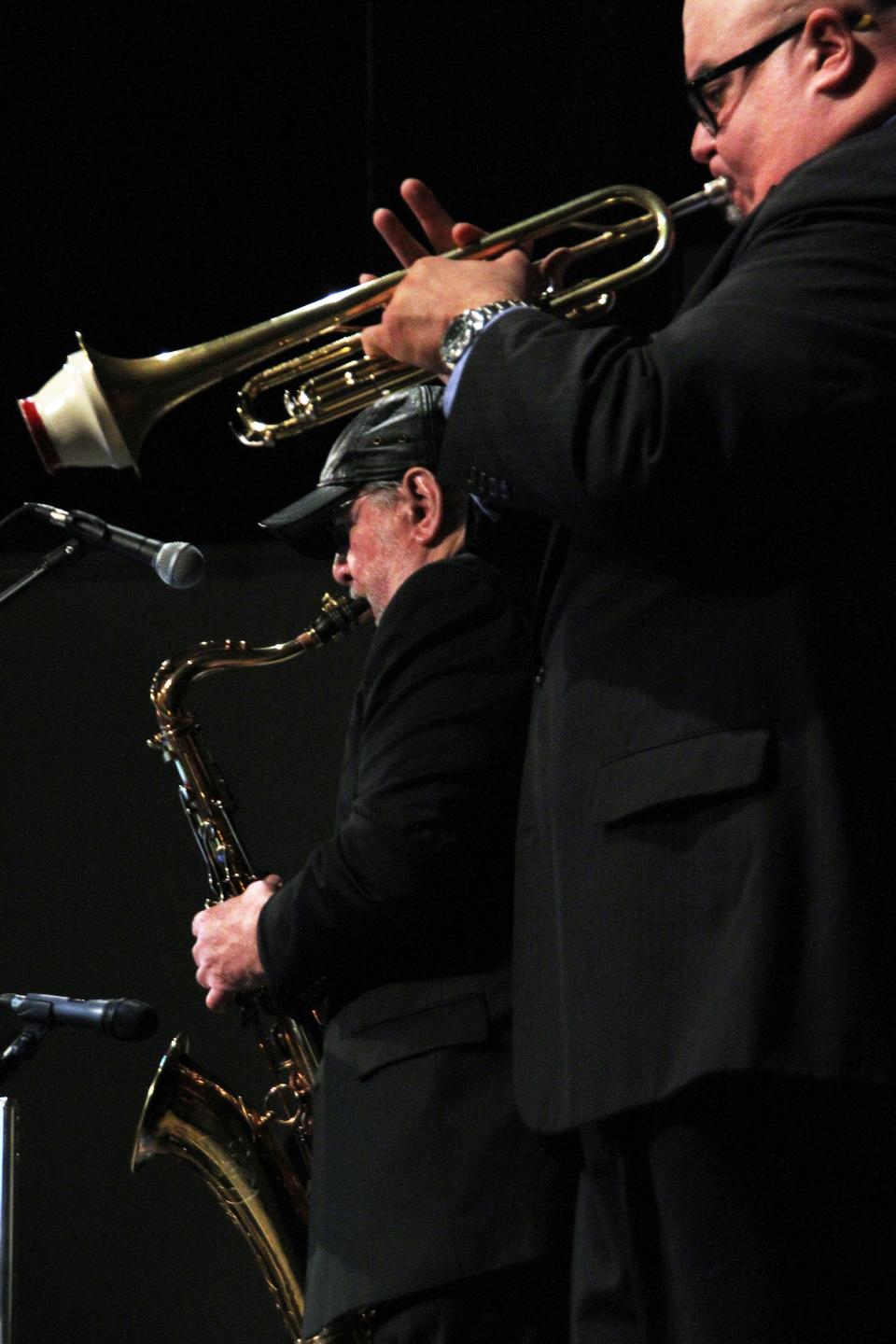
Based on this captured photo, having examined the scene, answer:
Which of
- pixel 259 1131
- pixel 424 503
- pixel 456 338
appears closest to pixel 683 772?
pixel 456 338

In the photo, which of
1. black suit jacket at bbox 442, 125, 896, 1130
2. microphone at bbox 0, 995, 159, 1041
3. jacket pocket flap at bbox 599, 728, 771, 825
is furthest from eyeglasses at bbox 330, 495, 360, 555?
jacket pocket flap at bbox 599, 728, 771, 825

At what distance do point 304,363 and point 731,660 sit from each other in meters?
0.92

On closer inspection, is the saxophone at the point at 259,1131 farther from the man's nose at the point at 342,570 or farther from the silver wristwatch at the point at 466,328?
the silver wristwatch at the point at 466,328

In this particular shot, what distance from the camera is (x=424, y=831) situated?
2.06 metres

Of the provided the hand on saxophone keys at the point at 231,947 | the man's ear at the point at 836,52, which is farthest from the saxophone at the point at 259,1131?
the man's ear at the point at 836,52

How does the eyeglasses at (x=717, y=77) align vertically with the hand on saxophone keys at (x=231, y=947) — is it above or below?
above

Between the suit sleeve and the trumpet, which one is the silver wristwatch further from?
the suit sleeve

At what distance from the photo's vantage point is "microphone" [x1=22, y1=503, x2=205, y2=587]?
255 centimetres

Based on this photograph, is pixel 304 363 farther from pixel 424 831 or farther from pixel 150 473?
pixel 150 473

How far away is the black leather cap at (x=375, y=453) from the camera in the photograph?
2.65m

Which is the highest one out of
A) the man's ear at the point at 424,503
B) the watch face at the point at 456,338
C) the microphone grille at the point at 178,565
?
the watch face at the point at 456,338

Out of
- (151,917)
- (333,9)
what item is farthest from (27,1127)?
(333,9)

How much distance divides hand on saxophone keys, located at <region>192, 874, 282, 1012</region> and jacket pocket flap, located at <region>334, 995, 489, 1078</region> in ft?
0.84

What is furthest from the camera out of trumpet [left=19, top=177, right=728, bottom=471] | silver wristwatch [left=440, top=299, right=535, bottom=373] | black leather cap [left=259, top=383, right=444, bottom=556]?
black leather cap [left=259, top=383, right=444, bottom=556]
